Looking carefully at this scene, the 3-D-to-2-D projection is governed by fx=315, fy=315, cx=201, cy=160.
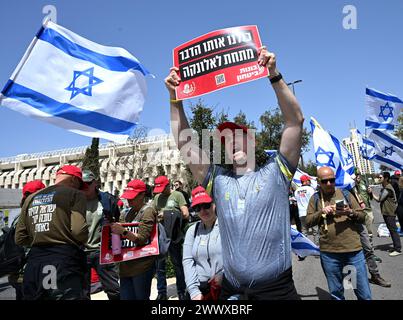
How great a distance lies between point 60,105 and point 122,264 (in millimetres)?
1963

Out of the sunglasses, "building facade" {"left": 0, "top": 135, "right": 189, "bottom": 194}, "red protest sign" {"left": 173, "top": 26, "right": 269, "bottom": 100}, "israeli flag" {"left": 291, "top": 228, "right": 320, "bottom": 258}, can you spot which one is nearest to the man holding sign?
"red protest sign" {"left": 173, "top": 26, "right": 269, "bottom": 100}

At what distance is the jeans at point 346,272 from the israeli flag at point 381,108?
645cm

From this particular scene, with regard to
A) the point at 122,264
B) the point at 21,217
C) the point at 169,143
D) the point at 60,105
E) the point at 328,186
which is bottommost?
the point at 122,264

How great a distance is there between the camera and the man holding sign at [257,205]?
1.94 m

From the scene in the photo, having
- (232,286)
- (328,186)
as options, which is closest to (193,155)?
(232,286)

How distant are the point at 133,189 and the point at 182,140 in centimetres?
199

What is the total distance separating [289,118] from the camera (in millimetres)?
2107

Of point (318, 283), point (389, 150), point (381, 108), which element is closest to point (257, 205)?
point (318, 283)

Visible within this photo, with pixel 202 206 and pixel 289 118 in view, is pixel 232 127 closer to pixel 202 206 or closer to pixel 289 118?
pixel 289 118

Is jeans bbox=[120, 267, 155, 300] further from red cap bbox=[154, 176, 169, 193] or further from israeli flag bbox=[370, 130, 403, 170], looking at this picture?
israeli flag bbox=[370, 130, 403, 170]

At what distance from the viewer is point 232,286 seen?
203 centimetres

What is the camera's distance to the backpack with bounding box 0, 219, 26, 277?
4094 mm

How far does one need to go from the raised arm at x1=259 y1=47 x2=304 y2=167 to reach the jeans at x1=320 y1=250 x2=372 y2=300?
2308mm
